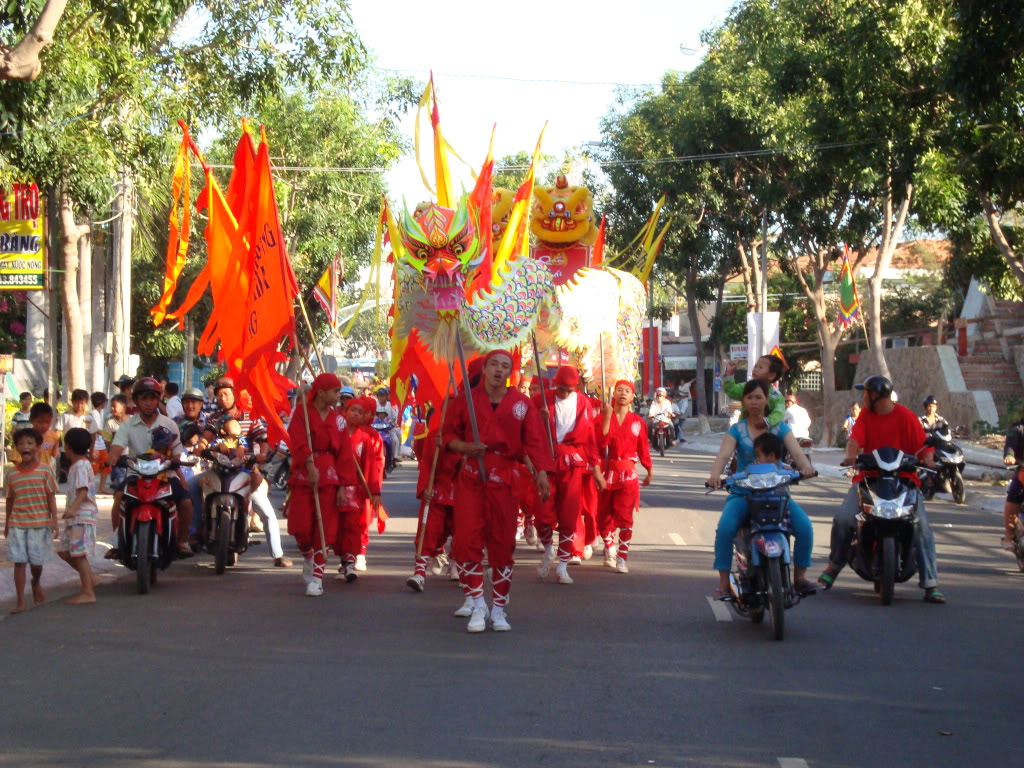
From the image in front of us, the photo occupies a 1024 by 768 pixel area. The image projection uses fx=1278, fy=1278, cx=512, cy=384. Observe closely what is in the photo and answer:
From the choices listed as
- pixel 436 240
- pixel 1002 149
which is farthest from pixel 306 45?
pixel 1002 149

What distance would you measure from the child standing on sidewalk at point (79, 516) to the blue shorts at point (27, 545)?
0.68ft

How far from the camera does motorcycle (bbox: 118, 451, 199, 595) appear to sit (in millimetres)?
9797

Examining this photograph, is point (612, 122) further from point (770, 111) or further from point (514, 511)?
point (514, 511)

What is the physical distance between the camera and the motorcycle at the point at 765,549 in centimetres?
778

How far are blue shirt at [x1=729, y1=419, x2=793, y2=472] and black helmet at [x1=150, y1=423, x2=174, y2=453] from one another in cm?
454

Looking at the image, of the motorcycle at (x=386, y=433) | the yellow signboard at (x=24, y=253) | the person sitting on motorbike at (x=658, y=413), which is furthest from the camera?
the person sitting on motorbike at (x=658, y=413)

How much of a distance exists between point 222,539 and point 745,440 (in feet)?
15.4

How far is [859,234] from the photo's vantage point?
3022 centimetres

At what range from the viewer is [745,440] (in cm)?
863

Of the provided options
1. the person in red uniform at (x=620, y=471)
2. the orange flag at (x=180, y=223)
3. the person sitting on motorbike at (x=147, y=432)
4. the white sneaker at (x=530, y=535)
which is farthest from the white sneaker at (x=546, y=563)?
the orange flag at (x=180, y=223)

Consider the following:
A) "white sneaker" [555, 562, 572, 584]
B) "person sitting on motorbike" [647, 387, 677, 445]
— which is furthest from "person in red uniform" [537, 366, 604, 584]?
"person sitting on motorbike" [647, 387, 677, 445]

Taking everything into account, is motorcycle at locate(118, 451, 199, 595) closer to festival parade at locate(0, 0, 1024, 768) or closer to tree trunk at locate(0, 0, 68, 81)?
festival parade at locate(0, 0, 1024, 768)

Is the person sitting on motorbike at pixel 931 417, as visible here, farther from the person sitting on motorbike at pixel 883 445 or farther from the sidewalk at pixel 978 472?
the person sitting on motorbike at pixel 883 445

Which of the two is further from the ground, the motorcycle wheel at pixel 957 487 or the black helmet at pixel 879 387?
the black helmet at pixel 879 387
